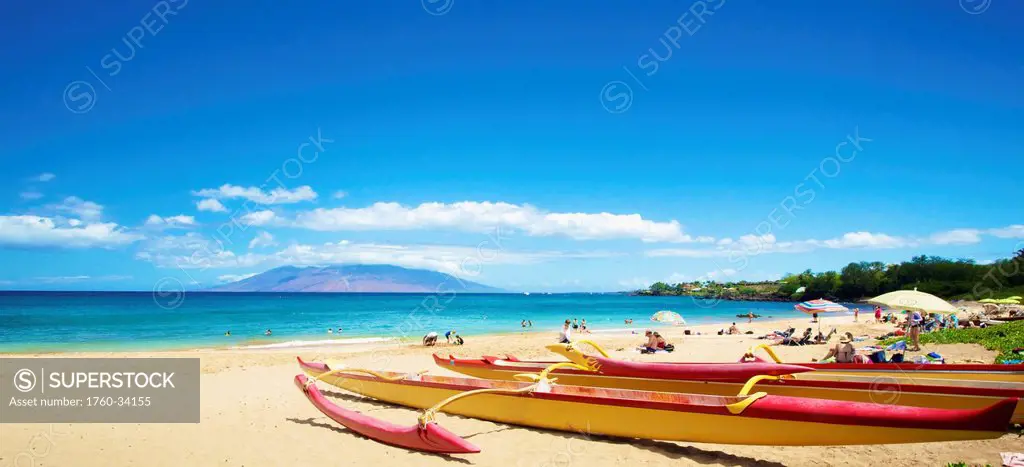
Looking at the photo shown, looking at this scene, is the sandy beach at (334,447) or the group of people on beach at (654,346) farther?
the group of people on beach at (654,346)

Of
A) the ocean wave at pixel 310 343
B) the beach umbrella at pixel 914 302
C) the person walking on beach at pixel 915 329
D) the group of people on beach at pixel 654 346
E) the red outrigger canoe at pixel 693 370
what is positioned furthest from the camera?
the ocean wave at pixel 310 343

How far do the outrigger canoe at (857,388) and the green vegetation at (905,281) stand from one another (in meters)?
29.2

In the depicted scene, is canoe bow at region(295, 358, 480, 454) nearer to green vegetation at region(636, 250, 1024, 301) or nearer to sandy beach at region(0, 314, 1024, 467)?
sandy beach at region(0, 314, 1024, 467)

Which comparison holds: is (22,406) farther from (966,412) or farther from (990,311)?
(990,311)

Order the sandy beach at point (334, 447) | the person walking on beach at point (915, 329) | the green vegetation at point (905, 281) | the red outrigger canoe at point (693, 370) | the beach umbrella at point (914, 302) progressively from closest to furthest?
the sandy beach at point (334, 447)
the red outrigger canoe at point (693, 370)
the person walking on beach at point (915, 329)
the beach umbrella at point (914, 302)
the green vegetation at point (905, 281)

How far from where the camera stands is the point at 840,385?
591 cm

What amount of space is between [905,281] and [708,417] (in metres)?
80.7

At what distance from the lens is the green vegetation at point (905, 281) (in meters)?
48.7

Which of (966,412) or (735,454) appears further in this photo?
(735,454)

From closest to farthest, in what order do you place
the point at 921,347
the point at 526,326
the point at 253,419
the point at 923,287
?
the point at 253,419 → the point at 921,347 → the point at 526,326 → the point at 923,287

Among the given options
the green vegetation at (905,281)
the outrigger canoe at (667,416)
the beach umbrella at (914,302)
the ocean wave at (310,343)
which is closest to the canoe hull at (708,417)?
the outrigger canoe at (667,416)

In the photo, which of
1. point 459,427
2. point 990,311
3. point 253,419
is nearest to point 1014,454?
point 459,427

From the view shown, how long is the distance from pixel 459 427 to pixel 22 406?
719cm

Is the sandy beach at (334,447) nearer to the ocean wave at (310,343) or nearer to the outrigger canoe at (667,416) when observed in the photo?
the outrigger canoe at (667,416)
